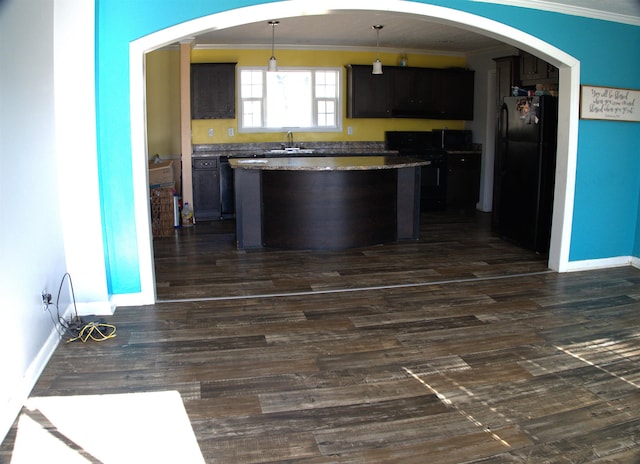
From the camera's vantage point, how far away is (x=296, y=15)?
4195 mm

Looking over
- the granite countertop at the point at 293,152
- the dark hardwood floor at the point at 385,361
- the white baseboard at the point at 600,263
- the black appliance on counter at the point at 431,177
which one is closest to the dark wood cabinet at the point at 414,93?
the black appliance on counter at the point at 431,177

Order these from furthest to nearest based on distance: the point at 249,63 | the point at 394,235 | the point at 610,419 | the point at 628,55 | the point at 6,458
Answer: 1. the point at 249,63
2. the point at 394,235
3. the point at 628,55
4. the point at 610,419
5. the point at 6,458

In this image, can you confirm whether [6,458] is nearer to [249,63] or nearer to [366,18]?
[366,18]

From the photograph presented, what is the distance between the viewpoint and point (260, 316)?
162 inches

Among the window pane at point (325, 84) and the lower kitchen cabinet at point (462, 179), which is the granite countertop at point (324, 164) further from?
the window pane at point (325, 84)

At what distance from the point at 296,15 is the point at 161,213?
3.43 m

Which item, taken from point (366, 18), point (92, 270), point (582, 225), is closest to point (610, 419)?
point (582, 225)

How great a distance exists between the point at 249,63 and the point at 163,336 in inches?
215

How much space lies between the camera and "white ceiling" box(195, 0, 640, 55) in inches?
191

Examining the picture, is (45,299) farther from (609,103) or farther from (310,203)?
(609,103)

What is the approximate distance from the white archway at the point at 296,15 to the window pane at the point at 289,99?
4.18 m

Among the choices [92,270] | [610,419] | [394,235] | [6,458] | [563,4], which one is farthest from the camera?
[394,235]

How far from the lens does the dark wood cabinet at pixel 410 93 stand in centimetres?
841

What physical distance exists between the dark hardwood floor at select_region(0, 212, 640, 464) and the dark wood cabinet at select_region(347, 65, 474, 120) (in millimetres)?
3634
